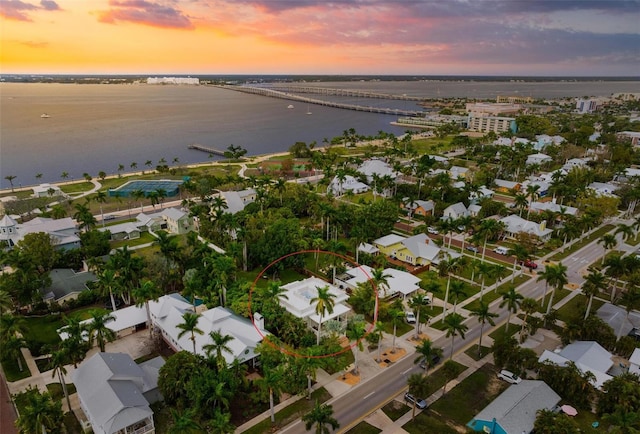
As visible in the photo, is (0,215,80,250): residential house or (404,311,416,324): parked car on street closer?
(404,311,416,324): parked car on street

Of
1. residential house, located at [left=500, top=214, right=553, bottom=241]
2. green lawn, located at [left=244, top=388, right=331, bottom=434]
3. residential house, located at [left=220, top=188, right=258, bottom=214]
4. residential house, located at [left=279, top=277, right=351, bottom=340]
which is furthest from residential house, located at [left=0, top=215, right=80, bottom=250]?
residential house, located at [left=500, top=214, right=553, bottom=241]

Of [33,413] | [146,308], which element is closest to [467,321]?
[146,308]

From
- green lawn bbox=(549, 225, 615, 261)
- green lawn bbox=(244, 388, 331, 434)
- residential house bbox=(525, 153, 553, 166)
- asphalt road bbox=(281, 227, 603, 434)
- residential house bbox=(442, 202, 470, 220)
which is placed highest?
residential house bbox=(525, 153, 553, 166)

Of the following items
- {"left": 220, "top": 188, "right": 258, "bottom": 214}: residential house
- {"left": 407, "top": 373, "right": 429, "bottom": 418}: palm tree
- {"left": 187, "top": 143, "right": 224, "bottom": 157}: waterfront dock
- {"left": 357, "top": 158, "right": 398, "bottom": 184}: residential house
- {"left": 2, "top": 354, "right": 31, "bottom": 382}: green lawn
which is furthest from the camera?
{"left": 187, "top": 143, "right": 224, "bottom": 157}: waterfront dock

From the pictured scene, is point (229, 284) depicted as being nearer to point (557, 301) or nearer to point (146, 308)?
point (146, 308)

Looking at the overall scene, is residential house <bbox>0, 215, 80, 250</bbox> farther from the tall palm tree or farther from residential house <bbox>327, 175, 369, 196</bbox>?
residential house <bbox>327, 175, 369, 196</bbox>

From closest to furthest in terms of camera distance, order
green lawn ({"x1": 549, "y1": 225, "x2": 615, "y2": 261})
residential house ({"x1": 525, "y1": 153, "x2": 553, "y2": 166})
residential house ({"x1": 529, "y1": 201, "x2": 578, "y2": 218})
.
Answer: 1. green lawn ({"x1": 549, "y1": 225, "x2": 615, "y2": 261})
2. residential house ({"x1": 529, "y1": 201, "x2": 578, "y2": 218})
3. residential house ({"x1": 525, "y1": 153, "x2": 553, "y2": 166})

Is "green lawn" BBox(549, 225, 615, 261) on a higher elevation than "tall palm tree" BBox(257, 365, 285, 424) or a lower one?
lower
